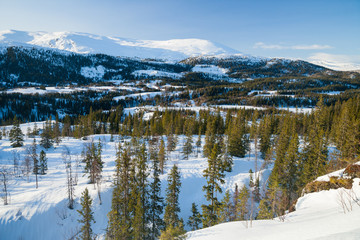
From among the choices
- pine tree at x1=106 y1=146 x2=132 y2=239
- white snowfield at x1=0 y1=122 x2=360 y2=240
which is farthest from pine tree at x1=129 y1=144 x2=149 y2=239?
white snowfield at x1=0 y1=122 x2=360 y2=240

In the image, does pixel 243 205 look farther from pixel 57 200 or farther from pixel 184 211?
pixel 57 200

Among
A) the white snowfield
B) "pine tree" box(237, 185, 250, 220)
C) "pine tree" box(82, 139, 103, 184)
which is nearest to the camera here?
the white snowfield

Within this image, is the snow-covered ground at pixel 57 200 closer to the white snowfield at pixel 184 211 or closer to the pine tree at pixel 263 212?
the white snowfield at pixel 184 211

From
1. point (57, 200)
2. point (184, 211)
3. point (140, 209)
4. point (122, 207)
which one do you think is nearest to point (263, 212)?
point (140, 209)

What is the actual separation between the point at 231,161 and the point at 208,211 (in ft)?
90.3

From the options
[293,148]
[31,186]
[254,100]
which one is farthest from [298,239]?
[254,100]

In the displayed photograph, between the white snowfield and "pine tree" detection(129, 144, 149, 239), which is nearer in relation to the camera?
the white snowfield

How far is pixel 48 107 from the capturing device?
566ft

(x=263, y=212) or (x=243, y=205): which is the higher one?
(x=263, y=212)

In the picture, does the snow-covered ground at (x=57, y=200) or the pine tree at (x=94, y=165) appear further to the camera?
the pine tree at (x=94, y=165)

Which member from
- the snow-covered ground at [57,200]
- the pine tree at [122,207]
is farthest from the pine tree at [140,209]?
the snow-covered ground at [57,200]

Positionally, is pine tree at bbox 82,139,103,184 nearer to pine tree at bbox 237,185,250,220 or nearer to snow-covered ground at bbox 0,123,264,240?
snow-covered ground at bbox 0,123,264,240

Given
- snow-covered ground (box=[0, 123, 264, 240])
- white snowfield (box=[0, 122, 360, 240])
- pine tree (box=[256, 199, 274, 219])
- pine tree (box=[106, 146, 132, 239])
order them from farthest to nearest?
snow-covered ground (box=[0, 123, 264, 240]), pine tree (box=[106, 146, 132, 239]), pine tree (box=[256, 199, 274, 219]), white snowfield (box=[0, 122, 360, 240])

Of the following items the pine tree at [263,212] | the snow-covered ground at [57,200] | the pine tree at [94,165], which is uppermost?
the pine tree at [263,212]
